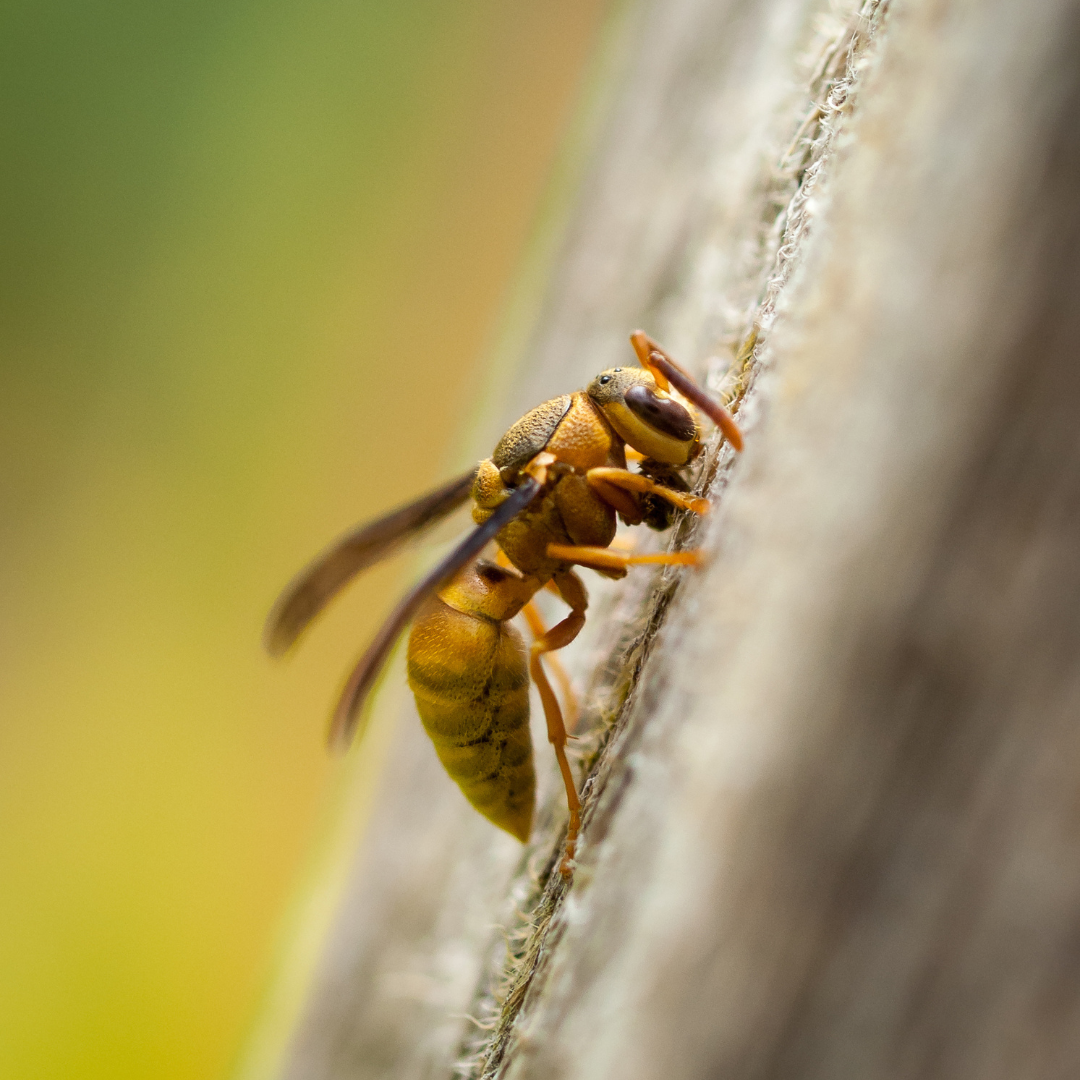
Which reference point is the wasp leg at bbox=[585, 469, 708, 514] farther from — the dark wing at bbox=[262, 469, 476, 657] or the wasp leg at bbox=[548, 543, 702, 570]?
the dark wing at bbox=[262, 469, 476, 657]

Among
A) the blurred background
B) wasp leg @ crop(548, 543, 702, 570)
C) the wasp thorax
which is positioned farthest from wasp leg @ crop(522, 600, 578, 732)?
the blurred background

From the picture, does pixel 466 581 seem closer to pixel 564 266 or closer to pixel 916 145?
pixel 564 266

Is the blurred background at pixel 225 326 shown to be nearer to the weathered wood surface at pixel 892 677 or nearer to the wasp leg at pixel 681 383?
the wasp leg at pixel 681 383

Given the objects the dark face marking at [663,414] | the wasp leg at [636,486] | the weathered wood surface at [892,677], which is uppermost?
the dark face marking at [663,414]

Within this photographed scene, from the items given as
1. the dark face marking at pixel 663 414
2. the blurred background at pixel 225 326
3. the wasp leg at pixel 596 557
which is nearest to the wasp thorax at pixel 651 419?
the dark face marking at pixel 663 414

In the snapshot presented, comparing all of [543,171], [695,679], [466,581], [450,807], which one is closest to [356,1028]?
[450,807]

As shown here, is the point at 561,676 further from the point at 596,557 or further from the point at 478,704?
the point at 596,557
